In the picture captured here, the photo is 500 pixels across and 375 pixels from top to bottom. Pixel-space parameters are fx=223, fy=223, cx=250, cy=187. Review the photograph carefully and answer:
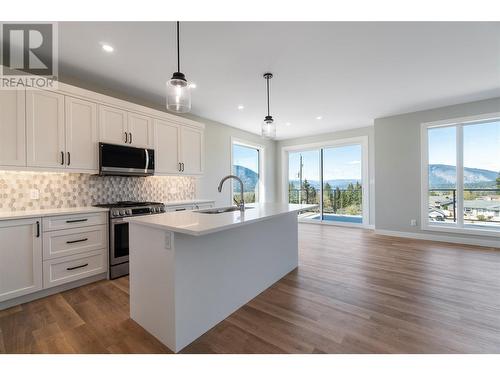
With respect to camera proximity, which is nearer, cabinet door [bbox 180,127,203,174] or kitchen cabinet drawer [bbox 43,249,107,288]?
kitchen cabinet drawer [bbox 43,249,107,288]

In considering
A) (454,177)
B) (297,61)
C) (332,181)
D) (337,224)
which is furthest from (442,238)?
(297,61)

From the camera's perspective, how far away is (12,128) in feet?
7.45

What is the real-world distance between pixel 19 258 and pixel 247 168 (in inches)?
196

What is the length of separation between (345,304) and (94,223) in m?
2.96

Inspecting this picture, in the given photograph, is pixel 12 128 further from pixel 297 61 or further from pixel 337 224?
pixel 337 224

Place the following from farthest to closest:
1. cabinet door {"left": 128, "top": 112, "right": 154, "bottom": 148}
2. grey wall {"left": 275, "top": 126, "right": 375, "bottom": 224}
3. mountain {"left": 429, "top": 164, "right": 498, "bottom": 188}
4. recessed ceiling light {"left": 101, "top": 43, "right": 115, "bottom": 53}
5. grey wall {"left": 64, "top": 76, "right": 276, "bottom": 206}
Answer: grey wall {"left": 275, "top": 126, "right": 375, "bottom": 224} < grey wall {"left": 64, "top": 76, "right": 276, "bottom": 206} < mountain {"left": 429, "top": 164, "right": 498, "bottom": 188} < cabinet door {"left": 128, "top": 112, "right": 154, "bottom": 148} < recessed ceiling light {"left": 101, "top": 43, "right": 115, "bottom": 53}

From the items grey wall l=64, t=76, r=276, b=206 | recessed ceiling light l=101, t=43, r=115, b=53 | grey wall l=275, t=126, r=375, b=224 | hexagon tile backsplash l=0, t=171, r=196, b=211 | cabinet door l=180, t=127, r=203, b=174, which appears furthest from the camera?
grey wall l=275, t=126, r=375, b=224

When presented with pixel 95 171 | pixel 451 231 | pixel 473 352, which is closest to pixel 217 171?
pixel 95 171

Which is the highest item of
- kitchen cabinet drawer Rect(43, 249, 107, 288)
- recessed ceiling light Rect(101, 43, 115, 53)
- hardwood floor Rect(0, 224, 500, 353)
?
recessed ceiling light Rect(101, 43, 115, 53)

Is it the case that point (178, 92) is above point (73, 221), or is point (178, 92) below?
above

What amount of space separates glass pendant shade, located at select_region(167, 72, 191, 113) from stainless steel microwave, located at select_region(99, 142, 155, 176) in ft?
4.87

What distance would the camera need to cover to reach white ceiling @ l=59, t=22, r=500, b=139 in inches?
83.8

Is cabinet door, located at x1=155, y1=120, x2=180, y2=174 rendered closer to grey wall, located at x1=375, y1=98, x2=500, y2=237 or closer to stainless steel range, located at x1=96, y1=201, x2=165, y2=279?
stainless steel range, located at x1=96, y1=201, x2=165, y2=279

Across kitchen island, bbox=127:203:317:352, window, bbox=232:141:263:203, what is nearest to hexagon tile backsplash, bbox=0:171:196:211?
kitchen island, bbox=127:203:317:352
